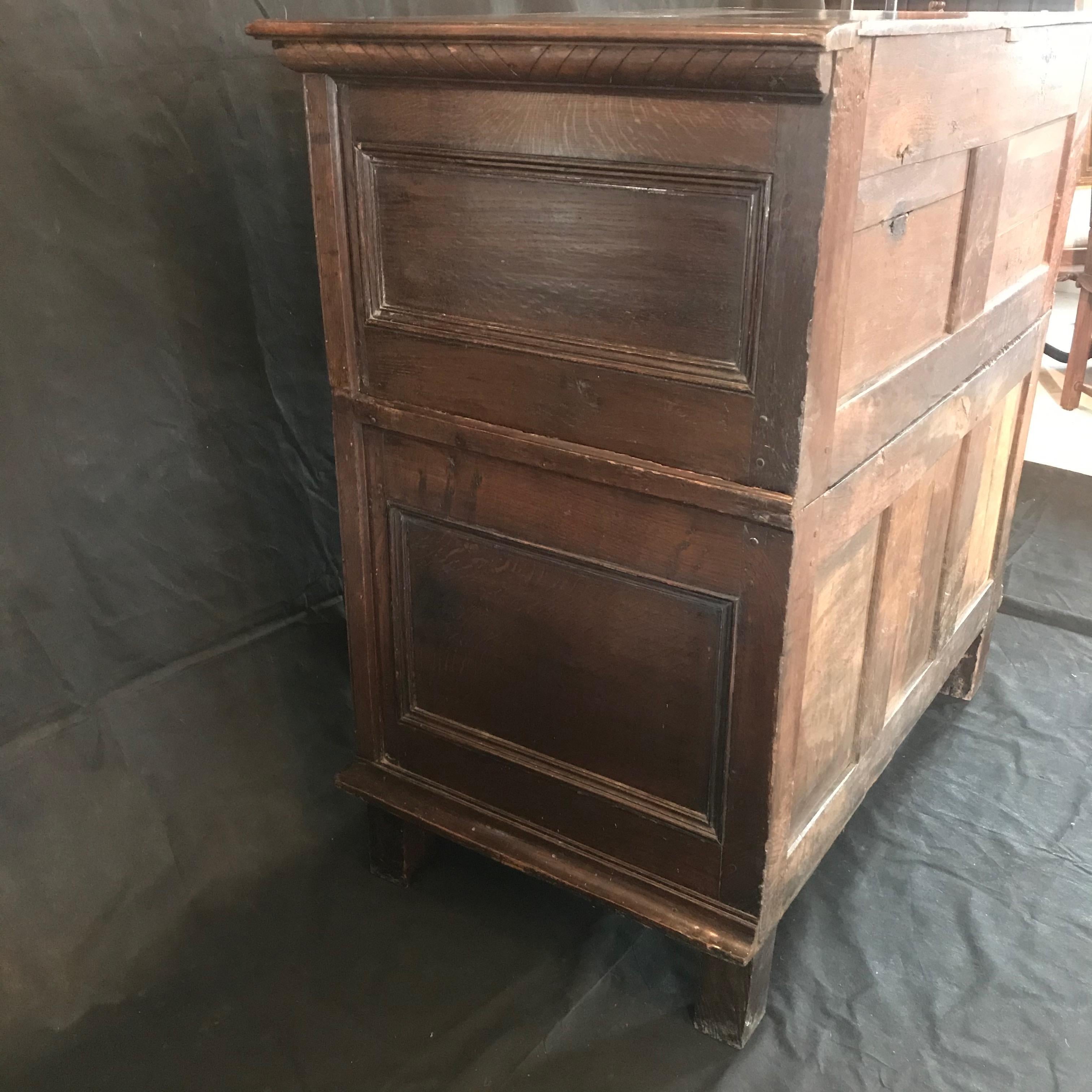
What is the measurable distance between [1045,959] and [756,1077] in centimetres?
44

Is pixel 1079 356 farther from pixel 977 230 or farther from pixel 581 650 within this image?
pixel 581 650

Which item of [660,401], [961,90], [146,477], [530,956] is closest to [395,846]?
[530,956]

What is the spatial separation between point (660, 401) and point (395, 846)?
780 millimetres

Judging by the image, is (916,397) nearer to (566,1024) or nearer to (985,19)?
(985,19)

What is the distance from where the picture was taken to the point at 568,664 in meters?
1.21

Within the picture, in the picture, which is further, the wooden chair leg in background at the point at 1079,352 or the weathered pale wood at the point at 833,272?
the wooden chair leg in background at the point at 1079,352

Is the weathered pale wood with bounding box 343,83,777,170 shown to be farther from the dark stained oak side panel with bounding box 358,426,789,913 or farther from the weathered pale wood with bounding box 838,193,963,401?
the dark stained oak side panel with bounding box 358,426,789,913

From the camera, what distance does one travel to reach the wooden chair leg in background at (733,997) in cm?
123

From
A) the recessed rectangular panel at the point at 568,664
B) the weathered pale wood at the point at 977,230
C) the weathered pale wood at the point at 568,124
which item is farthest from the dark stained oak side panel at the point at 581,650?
the weathered pale wood at the point at 977,230

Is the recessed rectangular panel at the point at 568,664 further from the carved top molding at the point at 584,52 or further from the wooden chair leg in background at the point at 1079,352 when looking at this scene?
the wooden chair leg in background at the point at 1079,352

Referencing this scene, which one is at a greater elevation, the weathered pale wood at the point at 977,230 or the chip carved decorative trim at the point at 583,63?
the chip carved decorative trim at the point at 583,63

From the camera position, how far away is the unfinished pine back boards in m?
0.93

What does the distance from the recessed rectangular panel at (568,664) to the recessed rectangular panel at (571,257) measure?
24cm

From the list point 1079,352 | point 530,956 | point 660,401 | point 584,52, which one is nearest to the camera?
point 584,52
